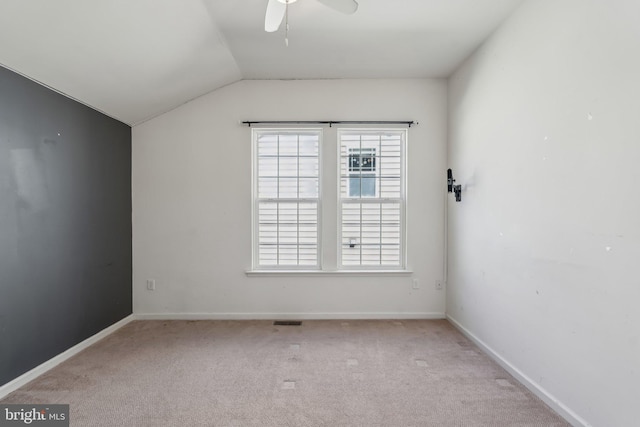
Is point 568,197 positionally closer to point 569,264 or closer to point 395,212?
point 569,264

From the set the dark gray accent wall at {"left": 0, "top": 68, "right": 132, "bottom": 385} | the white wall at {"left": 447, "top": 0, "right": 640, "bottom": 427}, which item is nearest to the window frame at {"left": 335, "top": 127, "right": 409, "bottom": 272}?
Result: the white wall at {"left": 447, "top": 0, "right": 640, "bottom": 427}

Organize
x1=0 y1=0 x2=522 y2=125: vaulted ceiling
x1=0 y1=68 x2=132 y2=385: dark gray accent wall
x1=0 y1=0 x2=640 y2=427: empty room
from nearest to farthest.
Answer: x1=0 y1=0 x2=640 y2=427: empty room < x1=0 y1=0 x2=522 y2=125: vaulted ceiling < x1=0 y1=68 x2=132 y2=385: dark gray accent wall

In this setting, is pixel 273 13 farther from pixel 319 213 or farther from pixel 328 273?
pixel 328 273

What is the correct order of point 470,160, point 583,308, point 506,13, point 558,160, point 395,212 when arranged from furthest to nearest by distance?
1. point 395,212
2. point 470,160
3. point 506,13
4. point 558,160
5. point 583,308

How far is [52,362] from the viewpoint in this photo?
2.59 meters

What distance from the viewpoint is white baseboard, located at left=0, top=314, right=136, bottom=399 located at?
7.34ft

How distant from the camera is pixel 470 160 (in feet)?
10.5

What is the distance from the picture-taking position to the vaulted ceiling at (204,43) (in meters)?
2.14

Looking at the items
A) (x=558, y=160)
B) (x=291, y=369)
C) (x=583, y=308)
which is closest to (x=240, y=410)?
(x=291, y=369)

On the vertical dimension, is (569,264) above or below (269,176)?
below

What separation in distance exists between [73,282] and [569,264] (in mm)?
3745

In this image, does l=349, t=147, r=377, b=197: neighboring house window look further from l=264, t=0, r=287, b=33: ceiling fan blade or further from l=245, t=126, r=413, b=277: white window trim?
l=264, t=0, r=287, b=33: ceiling fan blade

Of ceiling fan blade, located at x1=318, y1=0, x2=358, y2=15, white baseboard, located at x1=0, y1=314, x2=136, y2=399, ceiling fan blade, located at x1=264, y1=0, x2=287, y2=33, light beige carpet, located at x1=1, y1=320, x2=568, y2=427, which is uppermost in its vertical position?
ceiling fan blade, located at x1=264, y1=0, x2=287, y2=33

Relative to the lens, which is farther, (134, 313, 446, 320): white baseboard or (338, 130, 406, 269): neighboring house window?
(338, 130, 406, 269): neighboring house window
